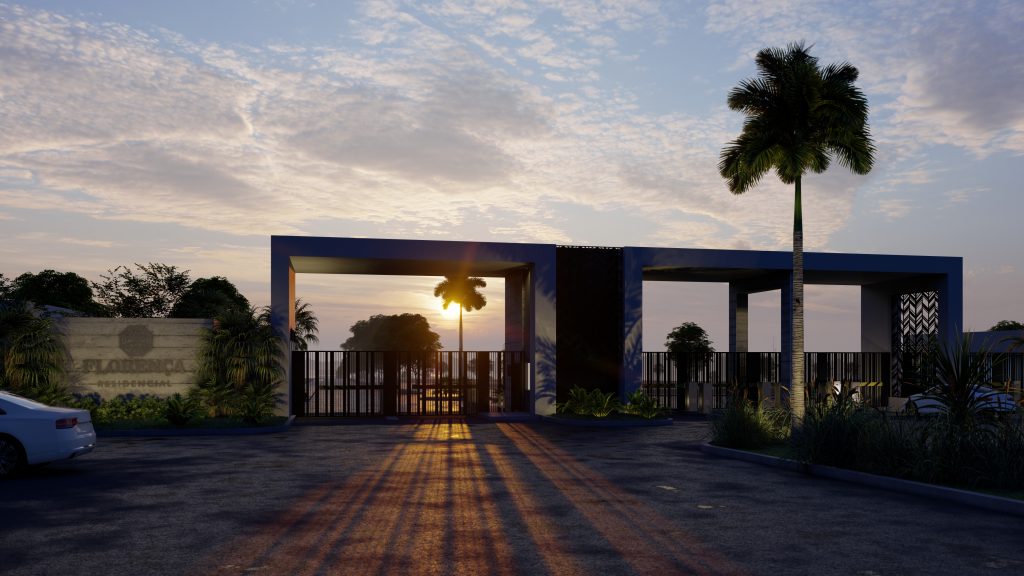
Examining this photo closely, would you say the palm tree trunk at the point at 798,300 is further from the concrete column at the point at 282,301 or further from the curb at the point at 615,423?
the concrete column at the point at 282,301

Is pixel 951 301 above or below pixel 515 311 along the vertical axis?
above

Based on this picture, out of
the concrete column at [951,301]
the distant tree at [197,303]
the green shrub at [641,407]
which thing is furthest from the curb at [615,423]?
the distant tree at [197,303]

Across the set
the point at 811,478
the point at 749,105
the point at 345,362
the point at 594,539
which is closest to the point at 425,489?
the point at 594,539

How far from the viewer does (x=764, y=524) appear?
10141 millimetres

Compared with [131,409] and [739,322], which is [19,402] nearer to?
[131,409]

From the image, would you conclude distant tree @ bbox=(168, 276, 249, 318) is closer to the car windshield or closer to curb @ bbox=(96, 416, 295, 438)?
curb @ bbox=(96, 416, 295, 438)

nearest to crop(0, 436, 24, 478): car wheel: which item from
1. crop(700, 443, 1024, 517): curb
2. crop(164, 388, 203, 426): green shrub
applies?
crop(164, 388, 203, 426): green shrub

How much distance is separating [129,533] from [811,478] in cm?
1091

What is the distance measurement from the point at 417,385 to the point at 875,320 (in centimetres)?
2005

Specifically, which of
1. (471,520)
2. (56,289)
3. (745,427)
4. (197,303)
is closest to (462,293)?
(197,303)

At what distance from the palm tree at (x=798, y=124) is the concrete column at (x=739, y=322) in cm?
1402

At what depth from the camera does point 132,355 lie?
81.5 feet

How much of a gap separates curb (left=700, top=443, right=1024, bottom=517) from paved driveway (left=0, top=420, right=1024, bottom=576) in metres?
0.35

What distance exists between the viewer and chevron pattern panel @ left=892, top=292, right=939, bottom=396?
3262cm
